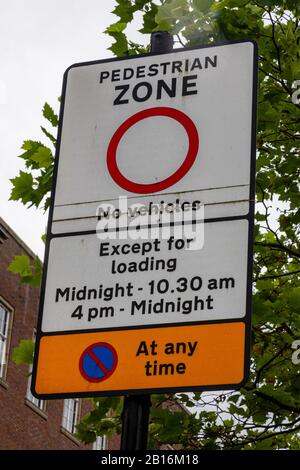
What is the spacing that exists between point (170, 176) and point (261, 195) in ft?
22.5

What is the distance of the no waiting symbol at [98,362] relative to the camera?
106 inches

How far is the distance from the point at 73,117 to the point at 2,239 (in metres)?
23.1

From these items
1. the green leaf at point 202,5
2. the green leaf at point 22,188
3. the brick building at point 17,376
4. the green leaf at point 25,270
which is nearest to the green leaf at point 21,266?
the green leaf at point 25,270

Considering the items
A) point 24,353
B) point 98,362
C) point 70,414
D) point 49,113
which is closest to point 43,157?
point 49,113

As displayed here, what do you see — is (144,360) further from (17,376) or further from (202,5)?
(17,376)

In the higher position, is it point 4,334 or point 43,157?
point 4,334

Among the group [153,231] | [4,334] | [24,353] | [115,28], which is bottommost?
[153,231]

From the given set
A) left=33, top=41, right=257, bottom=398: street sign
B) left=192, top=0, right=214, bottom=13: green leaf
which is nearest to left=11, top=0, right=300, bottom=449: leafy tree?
left=192, top=0, right=214, bottom=13: green leaf

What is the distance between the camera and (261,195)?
32.0ft

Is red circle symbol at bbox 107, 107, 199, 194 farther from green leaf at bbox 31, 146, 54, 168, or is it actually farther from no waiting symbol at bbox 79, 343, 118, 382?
green leaf at bbox 31, 146, 54, 168
